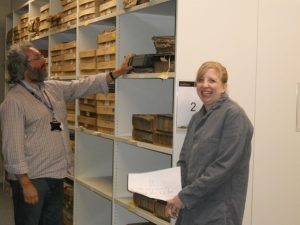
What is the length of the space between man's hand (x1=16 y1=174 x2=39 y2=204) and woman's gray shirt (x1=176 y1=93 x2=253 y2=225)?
1.20 m

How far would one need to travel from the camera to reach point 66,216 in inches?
176

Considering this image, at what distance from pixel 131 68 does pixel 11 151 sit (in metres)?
0.99

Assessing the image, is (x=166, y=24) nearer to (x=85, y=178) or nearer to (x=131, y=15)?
(x=131, y=15)

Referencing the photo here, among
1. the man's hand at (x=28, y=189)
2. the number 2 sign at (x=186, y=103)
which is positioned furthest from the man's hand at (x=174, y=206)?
the man's hand at (x=28, y=189)

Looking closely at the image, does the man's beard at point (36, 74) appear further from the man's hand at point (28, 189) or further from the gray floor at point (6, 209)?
the gray floor at point (6, 209)

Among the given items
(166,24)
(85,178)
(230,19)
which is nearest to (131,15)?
(166,24)

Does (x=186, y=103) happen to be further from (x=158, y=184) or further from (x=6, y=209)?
(x=6, y=209)

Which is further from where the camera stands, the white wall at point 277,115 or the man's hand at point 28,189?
the man's hand at point 28,189

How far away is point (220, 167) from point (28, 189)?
1.45 meters

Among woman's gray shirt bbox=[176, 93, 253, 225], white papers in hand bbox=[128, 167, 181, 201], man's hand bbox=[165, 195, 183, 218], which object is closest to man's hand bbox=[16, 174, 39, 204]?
white papers in hand bbox=[128, 167, 181, 201]

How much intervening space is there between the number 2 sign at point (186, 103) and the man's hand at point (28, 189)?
3.67 feet

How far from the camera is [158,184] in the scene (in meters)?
2.40

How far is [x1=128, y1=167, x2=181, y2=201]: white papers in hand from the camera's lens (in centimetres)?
233

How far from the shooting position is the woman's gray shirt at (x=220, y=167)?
203 cm
